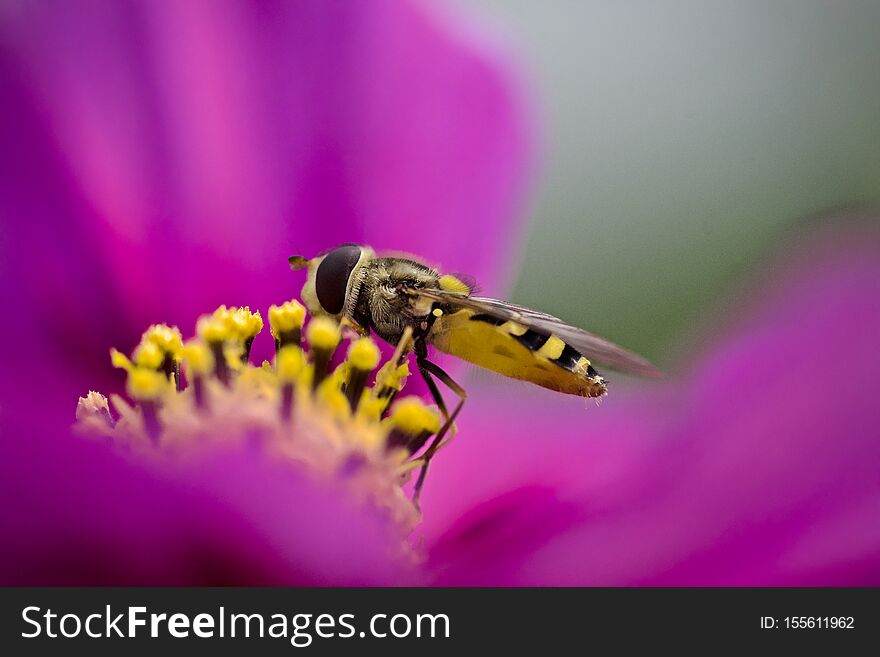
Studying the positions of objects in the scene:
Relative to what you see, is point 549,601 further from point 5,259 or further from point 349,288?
point 5,259

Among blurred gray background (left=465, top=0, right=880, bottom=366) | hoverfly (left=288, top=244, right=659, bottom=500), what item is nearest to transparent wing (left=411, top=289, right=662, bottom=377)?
hoverfly (left=288, top=244, right=659, bottom=500)

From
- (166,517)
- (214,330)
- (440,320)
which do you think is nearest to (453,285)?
(440,320)

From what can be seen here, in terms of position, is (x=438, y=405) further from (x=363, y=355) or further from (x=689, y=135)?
(x=689, y=135)

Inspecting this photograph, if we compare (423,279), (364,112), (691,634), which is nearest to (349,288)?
(423,279)

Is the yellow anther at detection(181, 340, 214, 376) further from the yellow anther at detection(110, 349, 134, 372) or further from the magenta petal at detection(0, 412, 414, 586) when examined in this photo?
the magenta petal at detection(0, 412, 414, 586)

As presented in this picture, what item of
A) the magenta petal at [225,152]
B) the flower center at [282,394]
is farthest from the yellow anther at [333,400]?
the magenta petal at [225,152]

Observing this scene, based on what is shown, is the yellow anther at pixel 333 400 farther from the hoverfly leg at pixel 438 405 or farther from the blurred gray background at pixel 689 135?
the blurred gray background at pixel 689 135
